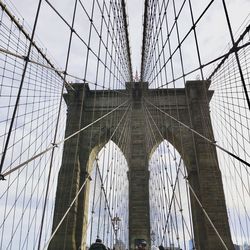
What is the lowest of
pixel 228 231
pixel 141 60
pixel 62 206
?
pixel 228 231

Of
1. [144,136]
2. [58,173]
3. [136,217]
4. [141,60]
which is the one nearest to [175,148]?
[144,136]

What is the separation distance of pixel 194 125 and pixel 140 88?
440 cm

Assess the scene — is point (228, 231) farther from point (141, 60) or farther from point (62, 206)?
point (141, 60)

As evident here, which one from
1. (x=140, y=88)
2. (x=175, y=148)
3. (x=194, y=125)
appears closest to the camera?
(x=194, y=125)

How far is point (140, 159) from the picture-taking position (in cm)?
1433

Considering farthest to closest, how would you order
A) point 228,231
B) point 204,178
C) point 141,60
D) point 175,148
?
point 141,60 → point 175,148 → point 204,178 → point 228,231

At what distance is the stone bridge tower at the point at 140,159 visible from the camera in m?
12.2

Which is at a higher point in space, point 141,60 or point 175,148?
point 141,60

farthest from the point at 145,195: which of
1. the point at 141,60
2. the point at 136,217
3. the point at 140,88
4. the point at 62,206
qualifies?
the point at 141,60

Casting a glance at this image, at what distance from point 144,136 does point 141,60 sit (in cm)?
1126

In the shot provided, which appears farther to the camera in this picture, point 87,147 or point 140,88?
point 140,88

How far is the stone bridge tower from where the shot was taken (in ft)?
40.2

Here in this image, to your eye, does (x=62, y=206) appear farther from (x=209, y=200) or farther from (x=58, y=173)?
(x=209, y=200)

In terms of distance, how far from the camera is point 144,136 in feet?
49.6
